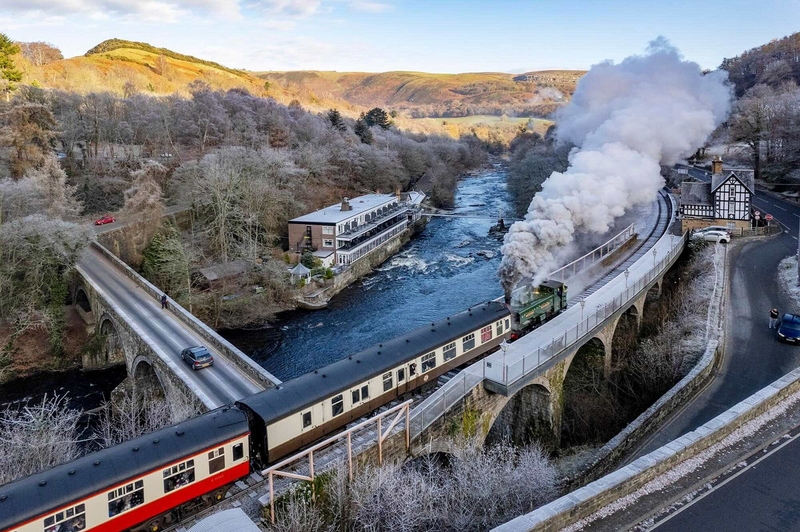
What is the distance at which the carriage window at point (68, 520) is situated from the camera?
11148mm

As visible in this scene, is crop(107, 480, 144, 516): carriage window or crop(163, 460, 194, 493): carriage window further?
crop(163, 460, 194, 493): carriage window

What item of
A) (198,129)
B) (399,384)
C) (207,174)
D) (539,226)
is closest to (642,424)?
(399,384)

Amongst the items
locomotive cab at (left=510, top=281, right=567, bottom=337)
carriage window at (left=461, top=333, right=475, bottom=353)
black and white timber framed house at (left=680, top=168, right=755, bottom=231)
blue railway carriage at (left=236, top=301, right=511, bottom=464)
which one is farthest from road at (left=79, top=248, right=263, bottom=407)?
black and white timber framed house at (left=680, top=168, right=755, bottom=231)

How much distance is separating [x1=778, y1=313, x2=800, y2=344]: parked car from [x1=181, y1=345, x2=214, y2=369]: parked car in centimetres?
2328

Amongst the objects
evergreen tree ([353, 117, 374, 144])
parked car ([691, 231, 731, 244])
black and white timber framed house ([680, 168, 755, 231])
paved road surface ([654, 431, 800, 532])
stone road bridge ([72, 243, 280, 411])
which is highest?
evergreen tree ([353, 117, 374, 144])

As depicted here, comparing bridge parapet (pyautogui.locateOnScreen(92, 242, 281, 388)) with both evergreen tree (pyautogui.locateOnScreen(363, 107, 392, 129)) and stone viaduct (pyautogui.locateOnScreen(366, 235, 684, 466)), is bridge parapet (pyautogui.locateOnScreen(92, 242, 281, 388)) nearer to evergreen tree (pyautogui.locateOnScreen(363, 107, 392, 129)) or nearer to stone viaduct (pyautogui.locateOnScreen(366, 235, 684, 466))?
stone viaduct (pyautogui.locateOnScreen(366, 235, 684, 466))

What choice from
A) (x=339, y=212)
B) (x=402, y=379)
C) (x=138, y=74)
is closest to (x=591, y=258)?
(x=402, y=379)

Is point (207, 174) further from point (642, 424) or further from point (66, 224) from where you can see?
point (642, 424)

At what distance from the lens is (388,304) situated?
38656mm

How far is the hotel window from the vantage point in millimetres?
11141

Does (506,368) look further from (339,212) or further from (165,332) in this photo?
(339,212)

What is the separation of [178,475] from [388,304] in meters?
26.0

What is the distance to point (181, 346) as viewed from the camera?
24.0 metres

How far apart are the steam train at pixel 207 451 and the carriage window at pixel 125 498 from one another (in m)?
0.02
